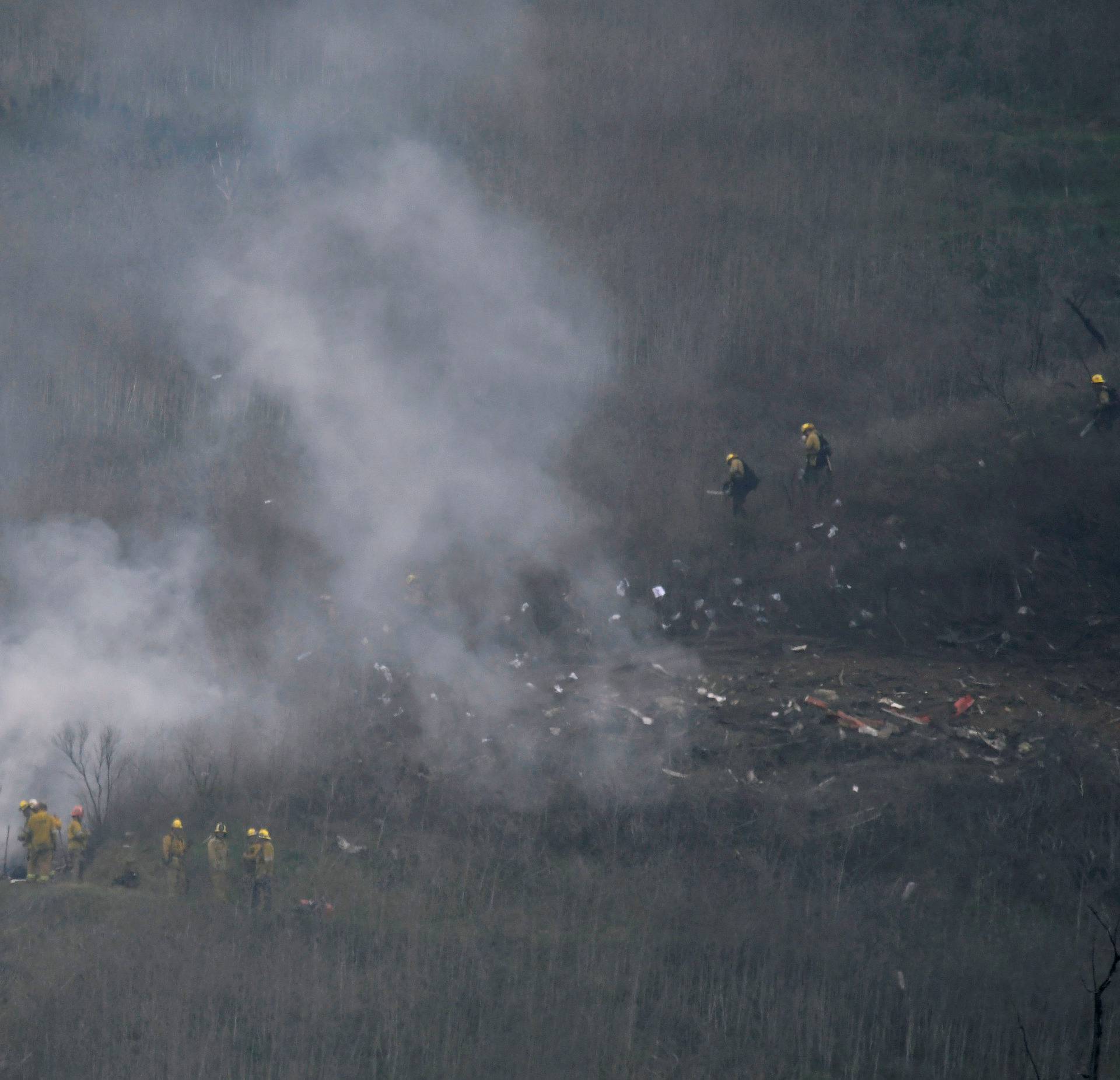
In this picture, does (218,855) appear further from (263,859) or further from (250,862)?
(263,859)

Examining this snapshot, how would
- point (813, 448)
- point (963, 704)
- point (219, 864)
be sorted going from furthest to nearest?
point (813, 448), point (963, 704), point (219, 864)

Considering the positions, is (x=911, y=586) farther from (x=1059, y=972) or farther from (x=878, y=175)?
(x=878, y=175)

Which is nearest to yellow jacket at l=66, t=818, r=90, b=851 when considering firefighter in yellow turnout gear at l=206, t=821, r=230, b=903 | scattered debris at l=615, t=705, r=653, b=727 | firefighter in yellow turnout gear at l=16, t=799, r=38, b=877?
firefighter in yellow turnout gear at l=16, t=799, r=38, b=877

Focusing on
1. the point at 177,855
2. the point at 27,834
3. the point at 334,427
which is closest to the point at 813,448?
the point at 334,427

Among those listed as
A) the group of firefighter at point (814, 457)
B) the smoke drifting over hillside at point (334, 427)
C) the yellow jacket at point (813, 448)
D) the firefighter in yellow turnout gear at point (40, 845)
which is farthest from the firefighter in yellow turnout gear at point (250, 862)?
the yellow jacket at point (813, 448)

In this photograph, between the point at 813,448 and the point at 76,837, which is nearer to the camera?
the point at 76,837

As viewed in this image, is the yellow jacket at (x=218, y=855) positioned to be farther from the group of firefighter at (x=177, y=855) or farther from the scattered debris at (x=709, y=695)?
the scattered debris at (x=709, y=695)

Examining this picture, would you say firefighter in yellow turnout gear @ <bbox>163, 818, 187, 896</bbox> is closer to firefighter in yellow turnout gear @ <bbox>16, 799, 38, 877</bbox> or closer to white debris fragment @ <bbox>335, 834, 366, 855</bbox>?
firefighter in yellow turnout gear @ <bbox>16, 799, 38, 877</bbox>

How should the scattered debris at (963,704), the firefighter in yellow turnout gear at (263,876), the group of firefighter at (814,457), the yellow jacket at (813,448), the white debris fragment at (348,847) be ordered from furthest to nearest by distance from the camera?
the yellow jacket at (813,448) → the group of firefighter at (814,457) → the scattered debris at (963,704) → the white debris fragment at (348,847) → the firefighter in yellow turnout gear at (263,876)
